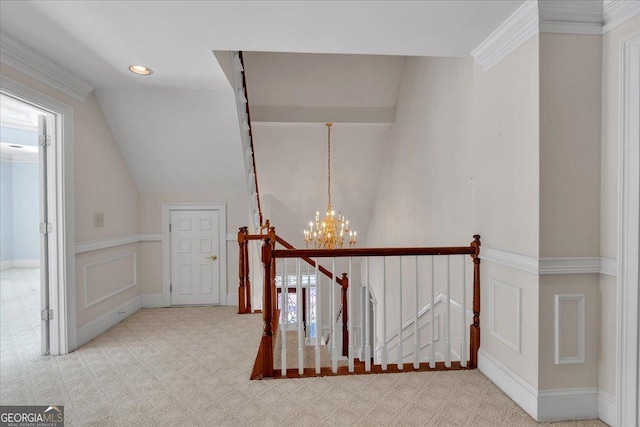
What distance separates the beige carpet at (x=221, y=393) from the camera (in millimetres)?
2143

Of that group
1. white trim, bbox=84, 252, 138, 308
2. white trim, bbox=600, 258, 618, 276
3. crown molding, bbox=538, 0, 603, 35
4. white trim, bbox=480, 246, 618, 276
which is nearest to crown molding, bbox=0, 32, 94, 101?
white trim, bbox=84, 252, 138, 308

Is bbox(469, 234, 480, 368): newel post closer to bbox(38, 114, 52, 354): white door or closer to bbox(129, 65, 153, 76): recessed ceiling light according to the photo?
bbox(129, 65, 153, 76): recessed ceiling light

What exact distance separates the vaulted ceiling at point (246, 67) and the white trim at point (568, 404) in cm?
230

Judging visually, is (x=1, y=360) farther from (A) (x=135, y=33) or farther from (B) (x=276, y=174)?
(B) (x=276, y=174)

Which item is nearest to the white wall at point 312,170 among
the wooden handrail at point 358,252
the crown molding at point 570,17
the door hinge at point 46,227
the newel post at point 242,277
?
the newel post at point 242,277

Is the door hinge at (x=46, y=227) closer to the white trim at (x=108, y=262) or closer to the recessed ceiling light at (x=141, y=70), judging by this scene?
the white trim at (x=108, y=262)

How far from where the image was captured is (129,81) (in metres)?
3.27

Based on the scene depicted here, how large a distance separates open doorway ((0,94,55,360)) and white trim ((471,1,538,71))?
3431 millimetres

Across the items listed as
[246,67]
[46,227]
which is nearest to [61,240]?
[46,227]

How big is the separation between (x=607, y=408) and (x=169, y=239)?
4.54 meters

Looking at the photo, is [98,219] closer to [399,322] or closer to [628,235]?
[399,322]

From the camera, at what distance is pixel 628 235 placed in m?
1.93

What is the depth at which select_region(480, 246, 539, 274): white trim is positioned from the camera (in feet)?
7.01

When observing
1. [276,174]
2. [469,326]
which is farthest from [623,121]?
[276,174]
